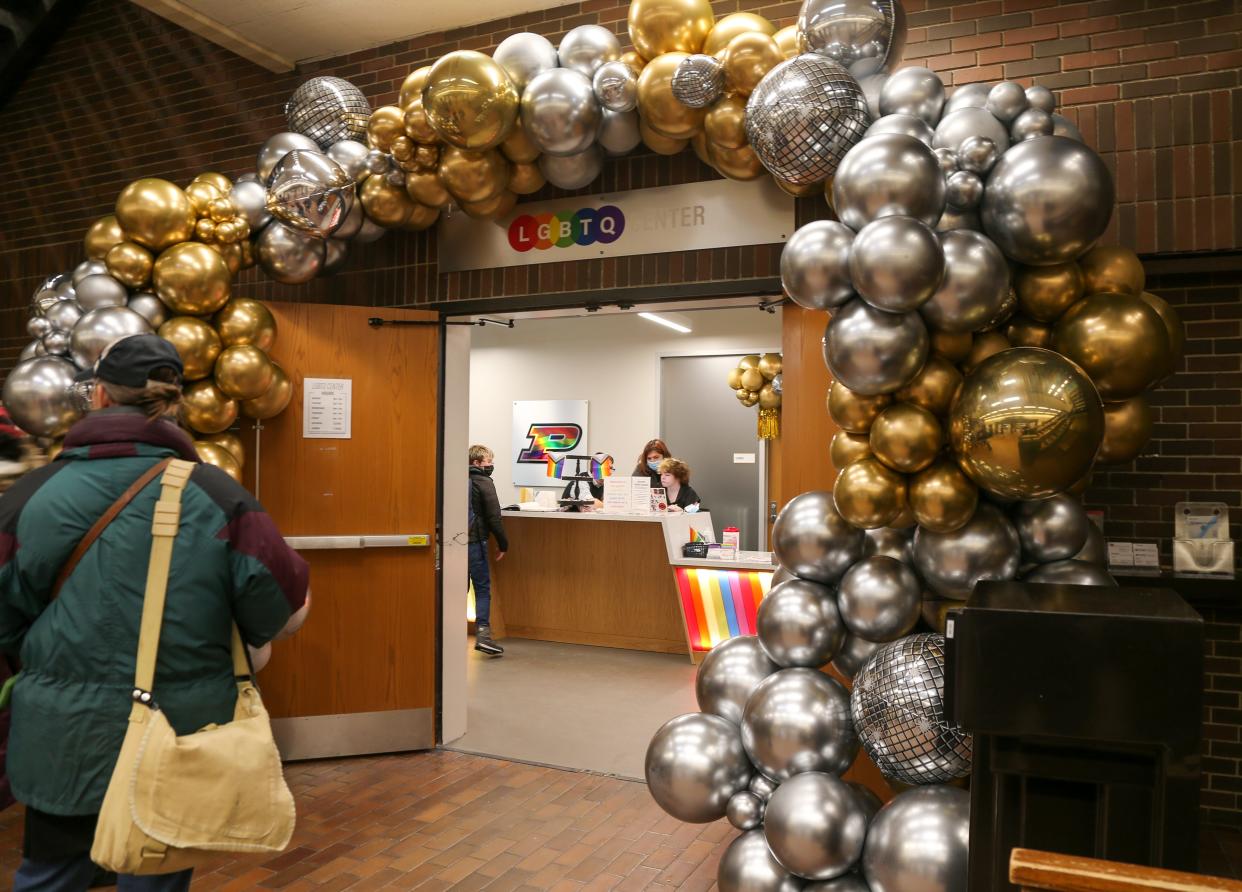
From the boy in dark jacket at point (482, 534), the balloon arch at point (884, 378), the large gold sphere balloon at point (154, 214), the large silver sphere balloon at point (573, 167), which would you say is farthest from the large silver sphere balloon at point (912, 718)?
the boy in dark jacket at point (482, 534)

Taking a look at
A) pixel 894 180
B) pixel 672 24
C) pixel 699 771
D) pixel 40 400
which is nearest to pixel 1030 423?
pixel 894 180

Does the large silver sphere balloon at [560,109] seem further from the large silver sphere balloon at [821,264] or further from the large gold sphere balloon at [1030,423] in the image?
the large gold sphere balloon at [1030,423]

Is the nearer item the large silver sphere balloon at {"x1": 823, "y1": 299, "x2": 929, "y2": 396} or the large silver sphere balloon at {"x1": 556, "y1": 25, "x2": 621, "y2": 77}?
the large silver sphere balloon at {"x1": 823, "y1": 299, "x2": 929, "y2": 396}

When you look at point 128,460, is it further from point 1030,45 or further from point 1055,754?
point 1030,45

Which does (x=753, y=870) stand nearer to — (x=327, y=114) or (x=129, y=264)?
(x=129, y=264)

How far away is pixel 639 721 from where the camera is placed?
492 centimetres

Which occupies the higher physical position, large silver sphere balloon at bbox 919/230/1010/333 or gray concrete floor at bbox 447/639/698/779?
large silver sphere balloon at bbox 919/230/1010/333

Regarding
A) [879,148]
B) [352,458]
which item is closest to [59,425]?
[352,458]

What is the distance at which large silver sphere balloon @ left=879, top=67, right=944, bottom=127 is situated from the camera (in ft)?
9.87

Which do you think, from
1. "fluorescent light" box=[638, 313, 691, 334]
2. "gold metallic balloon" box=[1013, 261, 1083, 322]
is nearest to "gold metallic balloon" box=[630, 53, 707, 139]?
"gold metallic balloon" box=[1013, 261, 1083, 322]

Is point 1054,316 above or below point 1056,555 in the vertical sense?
above

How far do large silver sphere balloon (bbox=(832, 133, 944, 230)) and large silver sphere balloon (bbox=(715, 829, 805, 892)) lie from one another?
1.91 metres

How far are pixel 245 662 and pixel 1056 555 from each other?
2.27 metres

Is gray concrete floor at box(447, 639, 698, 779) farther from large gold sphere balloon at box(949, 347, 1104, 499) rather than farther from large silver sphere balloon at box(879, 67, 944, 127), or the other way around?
large silver sphere balloon at box(879, 67, 944, 127)
